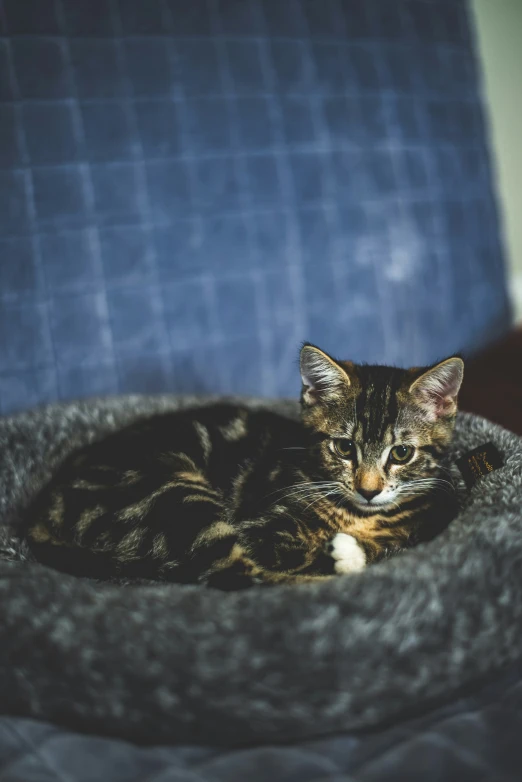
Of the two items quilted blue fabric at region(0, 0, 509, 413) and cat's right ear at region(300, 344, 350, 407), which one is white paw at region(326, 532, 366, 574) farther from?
quilted blue fabric at region(0, 0, 509, 413)

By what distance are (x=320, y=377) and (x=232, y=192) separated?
58 cm

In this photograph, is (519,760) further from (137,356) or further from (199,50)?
(199,50)

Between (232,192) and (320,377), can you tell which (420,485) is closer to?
(320,377)

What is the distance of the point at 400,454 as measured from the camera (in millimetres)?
1120

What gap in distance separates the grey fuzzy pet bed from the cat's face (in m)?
0.25

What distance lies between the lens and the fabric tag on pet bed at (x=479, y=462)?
3.71 feet

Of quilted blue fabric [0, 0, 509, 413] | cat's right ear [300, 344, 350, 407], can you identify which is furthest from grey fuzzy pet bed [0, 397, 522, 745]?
quilted blue fabric [0, 0, 509, 413]

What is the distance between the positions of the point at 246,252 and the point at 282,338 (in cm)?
22

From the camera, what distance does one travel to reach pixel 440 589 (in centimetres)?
80

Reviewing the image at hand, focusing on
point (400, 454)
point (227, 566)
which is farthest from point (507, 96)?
point (227, 566)

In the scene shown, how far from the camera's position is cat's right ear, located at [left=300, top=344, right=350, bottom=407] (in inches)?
45.5

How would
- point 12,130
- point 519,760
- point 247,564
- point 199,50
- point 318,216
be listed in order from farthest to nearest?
point 318,216, point 199,50, point 12,130, point 247,564, point 519,760

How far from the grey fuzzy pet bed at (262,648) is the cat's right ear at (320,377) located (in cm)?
38

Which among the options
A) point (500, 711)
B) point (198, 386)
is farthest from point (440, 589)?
point (198, 386)
